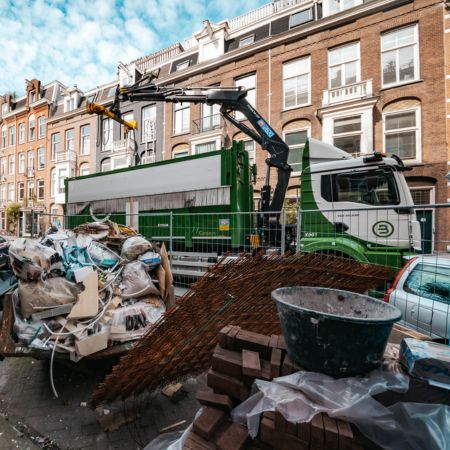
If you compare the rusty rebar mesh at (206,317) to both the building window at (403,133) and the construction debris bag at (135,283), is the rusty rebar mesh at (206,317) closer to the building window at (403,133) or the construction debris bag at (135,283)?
the construction debris bag at (135,283)

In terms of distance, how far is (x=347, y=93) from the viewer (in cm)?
1153

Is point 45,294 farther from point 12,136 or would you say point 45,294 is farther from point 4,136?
point 4,136

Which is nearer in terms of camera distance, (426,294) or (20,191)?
(426,294)

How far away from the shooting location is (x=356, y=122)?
11.3 meters

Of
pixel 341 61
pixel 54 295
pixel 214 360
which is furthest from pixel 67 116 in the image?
pixel 214 360

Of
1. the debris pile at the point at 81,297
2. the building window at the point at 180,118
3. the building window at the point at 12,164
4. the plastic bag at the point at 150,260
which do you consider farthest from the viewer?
the building window at the point at 12,164

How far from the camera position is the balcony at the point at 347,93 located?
1112 centimetres

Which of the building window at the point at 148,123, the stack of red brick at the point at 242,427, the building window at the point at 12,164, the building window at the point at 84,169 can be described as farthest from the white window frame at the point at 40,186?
the stack of red brick at the point at 242,427

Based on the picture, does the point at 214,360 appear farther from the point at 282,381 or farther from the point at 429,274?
the point at 429,274

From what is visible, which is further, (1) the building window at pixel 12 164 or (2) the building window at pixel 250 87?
(1) the building window at pixel 12 164

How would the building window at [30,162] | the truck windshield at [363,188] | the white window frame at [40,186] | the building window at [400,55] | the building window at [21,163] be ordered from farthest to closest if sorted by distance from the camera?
the building window at [21,163] < the building window at [30,162] < the white window frame at [40,186] < the building window at [400,55] < the truck windshield at [363,188]

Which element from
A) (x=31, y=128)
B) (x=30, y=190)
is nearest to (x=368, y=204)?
(x=30, y=190)

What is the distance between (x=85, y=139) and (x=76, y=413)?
22.8 meters

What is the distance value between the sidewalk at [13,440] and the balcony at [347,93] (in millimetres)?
13512
